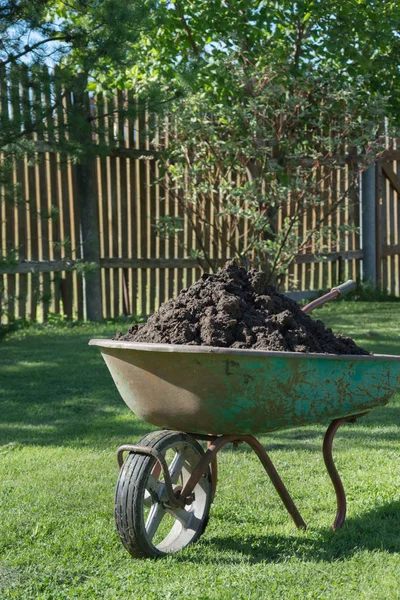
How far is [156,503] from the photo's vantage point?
299 cm

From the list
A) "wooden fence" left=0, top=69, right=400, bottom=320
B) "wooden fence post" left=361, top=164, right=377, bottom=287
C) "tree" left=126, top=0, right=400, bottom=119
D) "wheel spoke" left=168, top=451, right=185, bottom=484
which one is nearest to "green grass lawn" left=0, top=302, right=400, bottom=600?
"wheel spoke" left=168, top=451, right=185, bottom=484

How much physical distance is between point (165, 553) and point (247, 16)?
6710 millimetres

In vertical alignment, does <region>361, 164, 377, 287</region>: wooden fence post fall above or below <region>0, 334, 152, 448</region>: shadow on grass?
above

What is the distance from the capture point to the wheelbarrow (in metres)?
2.79

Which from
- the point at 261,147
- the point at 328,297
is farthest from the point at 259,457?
the point at 261,147

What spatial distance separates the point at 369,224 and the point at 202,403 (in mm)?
9022

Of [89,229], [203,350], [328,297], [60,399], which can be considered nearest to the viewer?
[203,350]

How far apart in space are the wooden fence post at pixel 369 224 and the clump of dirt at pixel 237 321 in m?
8.31

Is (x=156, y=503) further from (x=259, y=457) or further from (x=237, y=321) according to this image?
(x=237, y=321)

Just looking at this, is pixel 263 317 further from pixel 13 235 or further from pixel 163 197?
pixel 163 197

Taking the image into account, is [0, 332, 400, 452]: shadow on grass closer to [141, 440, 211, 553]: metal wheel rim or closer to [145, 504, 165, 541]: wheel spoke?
[141, 440, 211, 553]: metal wheel rim

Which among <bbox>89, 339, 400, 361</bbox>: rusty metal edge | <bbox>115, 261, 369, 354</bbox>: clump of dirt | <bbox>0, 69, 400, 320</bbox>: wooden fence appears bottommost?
<bbox>89, 339, 400, 361</bbox>: rusty metal edge

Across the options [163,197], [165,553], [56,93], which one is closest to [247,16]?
[163,197]

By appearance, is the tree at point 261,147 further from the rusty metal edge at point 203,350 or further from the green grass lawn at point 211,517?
the rusty metal edge at point 203,350
